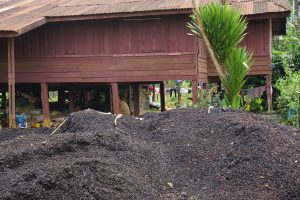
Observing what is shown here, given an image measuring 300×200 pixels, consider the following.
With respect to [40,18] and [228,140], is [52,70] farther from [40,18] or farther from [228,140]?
[228,140]

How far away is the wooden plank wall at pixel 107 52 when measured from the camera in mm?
13461

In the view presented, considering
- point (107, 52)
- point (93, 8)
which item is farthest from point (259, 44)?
point (93, 8)

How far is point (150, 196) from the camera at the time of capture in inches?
180

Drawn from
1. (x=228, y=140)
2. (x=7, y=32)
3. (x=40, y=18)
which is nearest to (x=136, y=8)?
(x=40, y=18)

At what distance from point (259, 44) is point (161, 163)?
9.73 meters

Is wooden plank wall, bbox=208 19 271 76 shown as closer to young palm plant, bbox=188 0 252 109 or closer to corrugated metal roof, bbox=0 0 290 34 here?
corrugated metal roof, bbox=0 0 290 34

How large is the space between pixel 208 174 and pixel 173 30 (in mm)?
8632

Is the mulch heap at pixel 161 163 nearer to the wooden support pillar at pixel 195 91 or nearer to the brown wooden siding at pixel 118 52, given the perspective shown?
the wooden support pillar at pixel 195 91

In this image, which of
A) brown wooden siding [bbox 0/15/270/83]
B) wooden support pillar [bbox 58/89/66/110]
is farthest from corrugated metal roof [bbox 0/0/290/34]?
wooden support pillar [bbox 58/89/66/110]

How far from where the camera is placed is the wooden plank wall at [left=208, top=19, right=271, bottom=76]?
1425 cm

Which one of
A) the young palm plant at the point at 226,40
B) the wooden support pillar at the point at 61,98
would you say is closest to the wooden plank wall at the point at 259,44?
the young palm plant at the point at 226,40

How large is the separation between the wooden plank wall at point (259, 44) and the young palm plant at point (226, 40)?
17.3ft

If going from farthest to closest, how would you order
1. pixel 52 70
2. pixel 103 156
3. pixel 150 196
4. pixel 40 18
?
pixel 52 70
pixel 40 18
pixel 103 156
pixel 150 196

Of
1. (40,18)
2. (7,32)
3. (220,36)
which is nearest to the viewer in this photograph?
(220,36)
